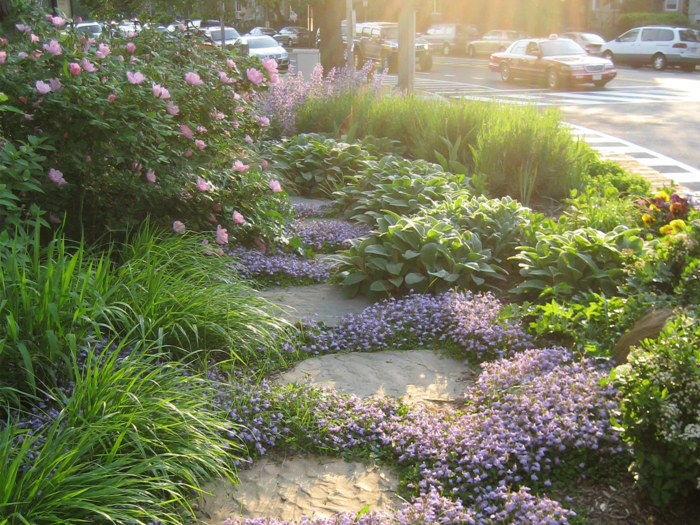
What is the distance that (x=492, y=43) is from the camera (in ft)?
128

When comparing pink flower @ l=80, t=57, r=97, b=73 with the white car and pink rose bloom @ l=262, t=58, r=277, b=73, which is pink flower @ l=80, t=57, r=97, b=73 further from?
the white car

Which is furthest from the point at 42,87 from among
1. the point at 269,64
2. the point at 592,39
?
the point at 592,39

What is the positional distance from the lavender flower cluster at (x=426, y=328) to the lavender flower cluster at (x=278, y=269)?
862 millimetres

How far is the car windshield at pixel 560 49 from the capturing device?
22.3 m

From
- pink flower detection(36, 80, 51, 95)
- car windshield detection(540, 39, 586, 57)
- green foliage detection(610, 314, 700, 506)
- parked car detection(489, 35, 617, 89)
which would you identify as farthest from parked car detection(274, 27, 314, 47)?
green foliage detection(610, 314, 700, 506)

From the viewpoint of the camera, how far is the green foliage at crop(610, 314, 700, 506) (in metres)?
2.43

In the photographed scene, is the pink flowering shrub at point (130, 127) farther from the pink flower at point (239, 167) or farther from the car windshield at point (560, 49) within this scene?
the car windshield at point (560, 49)

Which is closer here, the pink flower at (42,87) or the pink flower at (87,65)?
the pink flower at (42,87)

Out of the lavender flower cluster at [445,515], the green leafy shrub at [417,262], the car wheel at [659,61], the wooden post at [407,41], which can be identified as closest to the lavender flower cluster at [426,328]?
the green leafy shrub at [417,262]

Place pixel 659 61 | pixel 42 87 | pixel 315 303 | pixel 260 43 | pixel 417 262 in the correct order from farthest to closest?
pixel 260 43 < pixel 659 61 < pixel 417 262 < pixel 315 303 < pixel 42 87

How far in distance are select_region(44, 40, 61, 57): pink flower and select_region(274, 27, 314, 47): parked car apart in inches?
1618

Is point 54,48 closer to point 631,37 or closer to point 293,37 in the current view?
point 631,37

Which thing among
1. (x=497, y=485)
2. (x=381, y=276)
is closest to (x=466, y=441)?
(x=497, y=485)

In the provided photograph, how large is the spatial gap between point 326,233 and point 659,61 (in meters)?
26.5
